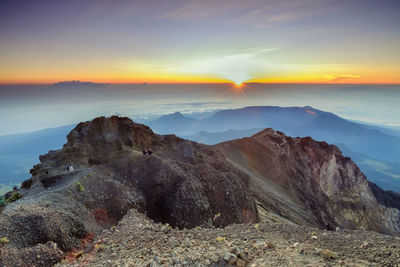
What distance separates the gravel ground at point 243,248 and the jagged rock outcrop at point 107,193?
3588 mm

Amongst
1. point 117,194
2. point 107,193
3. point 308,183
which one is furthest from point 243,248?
point 308,183

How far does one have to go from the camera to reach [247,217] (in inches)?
1006

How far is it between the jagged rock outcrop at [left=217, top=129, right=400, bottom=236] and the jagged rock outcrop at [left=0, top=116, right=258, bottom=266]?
1416 cm

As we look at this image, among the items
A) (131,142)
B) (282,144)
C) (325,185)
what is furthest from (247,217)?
(325,185)

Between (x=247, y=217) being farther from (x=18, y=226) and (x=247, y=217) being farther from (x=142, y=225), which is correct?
(x=18, y=226)

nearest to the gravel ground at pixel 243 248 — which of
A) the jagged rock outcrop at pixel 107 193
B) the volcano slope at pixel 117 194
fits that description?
the volcano slope at pixel 117 194

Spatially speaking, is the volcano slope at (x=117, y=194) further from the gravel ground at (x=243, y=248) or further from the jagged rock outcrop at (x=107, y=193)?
the gravel ground at (x=243, y=248)

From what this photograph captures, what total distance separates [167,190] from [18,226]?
12311 millimetres

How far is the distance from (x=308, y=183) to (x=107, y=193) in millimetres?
52089

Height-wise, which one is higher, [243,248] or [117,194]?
[243,248]

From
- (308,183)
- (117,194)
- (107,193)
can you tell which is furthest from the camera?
(308,183)

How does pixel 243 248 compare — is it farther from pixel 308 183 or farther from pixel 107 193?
pixel 308 183

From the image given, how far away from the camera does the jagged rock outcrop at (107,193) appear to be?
14633 mm

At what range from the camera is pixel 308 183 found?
59312 mm
